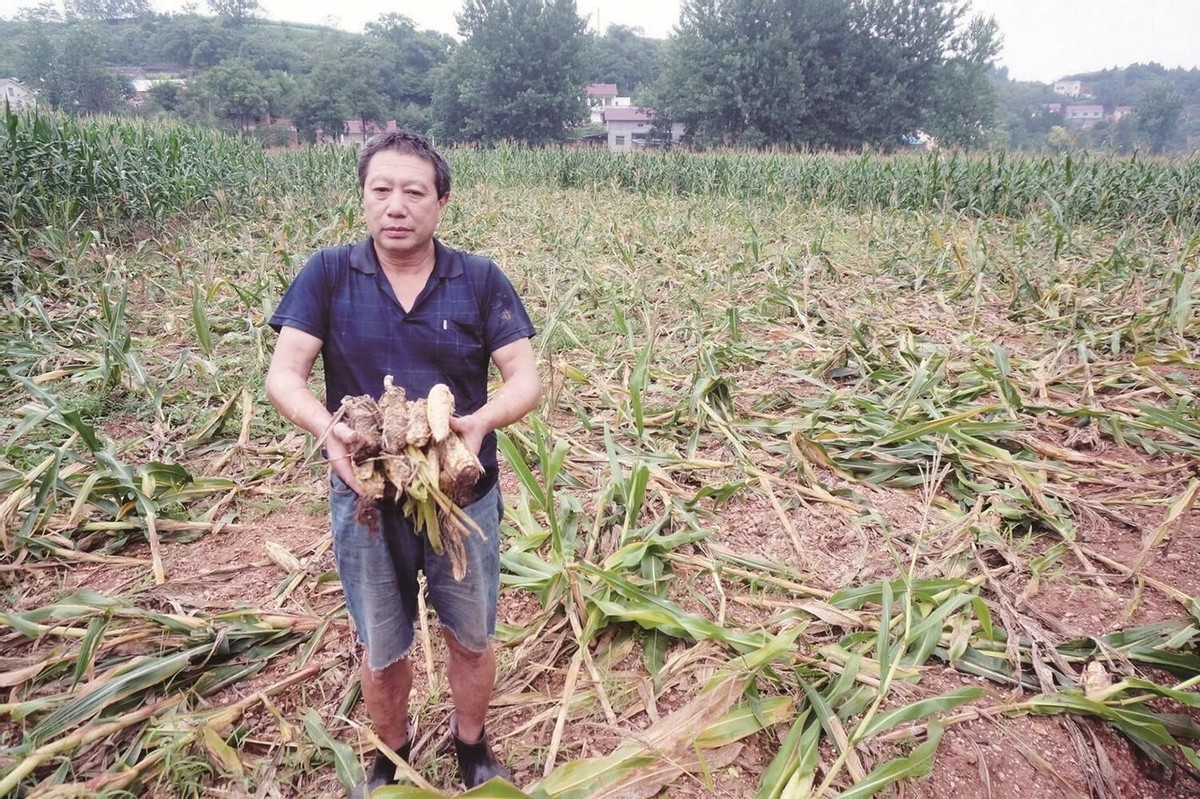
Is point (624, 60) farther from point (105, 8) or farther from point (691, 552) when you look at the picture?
point (105, 8)

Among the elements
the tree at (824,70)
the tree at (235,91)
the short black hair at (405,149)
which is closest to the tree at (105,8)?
the tree at (235,91)

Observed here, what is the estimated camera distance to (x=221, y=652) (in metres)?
1.76

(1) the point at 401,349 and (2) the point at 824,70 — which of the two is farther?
(2) the point at 824,70

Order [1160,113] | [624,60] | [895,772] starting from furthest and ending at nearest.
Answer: [624,60] → [1160,113] → [895,772]

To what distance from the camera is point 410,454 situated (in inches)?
38.8

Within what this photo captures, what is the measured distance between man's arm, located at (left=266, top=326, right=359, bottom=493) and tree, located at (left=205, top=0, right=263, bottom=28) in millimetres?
109255

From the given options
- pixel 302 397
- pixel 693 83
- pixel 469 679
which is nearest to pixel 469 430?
pixel 302 397

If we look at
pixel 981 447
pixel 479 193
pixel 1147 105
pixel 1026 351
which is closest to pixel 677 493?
pixel 981 447

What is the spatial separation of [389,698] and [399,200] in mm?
1071

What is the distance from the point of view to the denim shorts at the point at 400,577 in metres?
1.17

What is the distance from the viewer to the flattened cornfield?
149cm

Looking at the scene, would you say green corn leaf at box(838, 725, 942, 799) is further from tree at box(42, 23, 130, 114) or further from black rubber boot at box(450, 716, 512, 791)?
tree at box(42, 23, 130, 114)

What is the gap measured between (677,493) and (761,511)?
35cm

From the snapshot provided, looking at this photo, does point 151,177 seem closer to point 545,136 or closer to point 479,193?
point 479,193
